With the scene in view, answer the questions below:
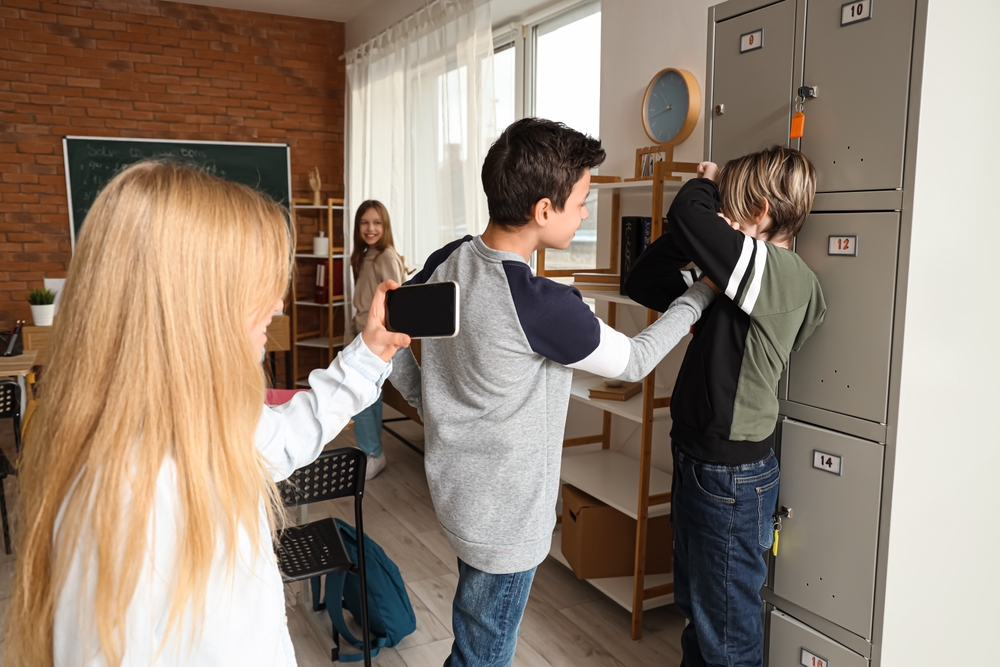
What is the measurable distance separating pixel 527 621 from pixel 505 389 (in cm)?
144

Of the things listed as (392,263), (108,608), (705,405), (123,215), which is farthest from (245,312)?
(392,263)

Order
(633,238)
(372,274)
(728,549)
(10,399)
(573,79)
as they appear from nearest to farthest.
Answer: (728,549), (633,238), (10,399), (573,79), (372,274)

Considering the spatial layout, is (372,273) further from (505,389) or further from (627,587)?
(505,389)

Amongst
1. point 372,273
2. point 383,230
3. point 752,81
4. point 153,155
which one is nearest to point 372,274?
point 372,273

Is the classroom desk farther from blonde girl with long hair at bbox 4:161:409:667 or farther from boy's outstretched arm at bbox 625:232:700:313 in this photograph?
blonde girl with long hair at bbox 4:161:409:667

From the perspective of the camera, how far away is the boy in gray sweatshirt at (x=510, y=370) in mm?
1340

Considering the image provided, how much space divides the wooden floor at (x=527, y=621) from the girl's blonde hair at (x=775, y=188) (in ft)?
4.72

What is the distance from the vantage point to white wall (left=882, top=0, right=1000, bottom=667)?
142 centimetres

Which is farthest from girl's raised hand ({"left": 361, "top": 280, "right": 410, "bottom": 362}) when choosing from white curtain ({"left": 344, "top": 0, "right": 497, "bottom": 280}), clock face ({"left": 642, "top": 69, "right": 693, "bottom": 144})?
white curtain ({"left": 344, "top": 0, "right": 497, "bottom": 280})

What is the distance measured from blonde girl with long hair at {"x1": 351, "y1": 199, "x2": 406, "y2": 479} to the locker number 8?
9.00 feet

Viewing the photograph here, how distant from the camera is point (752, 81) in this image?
1729 millimetres

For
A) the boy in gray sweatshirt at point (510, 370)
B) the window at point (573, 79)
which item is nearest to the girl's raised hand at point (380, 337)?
the boy in gray sweatshirt at point (510, 370)

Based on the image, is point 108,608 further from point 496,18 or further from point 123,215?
point 496,18

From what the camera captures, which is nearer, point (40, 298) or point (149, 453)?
point (149, 453)
